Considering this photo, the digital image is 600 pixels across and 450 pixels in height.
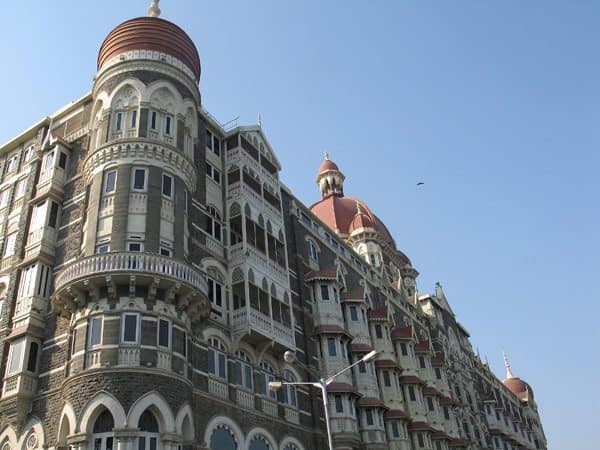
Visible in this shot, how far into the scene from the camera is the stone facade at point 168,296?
1006 inches

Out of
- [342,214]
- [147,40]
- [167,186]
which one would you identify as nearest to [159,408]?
[167,186]

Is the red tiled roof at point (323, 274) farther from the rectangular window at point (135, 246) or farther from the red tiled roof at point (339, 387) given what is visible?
the rectangular window at point (135, 246)

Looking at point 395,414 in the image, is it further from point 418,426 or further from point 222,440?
point 222,440

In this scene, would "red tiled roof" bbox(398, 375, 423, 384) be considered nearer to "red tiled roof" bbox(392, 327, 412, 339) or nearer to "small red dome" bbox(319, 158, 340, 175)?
"red tiled roof" bbox(392, 327, 412, 339)

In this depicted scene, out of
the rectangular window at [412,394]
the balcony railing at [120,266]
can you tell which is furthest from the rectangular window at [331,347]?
the balcony railing at [120,266]

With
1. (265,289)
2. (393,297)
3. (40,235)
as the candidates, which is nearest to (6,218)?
(40,235)

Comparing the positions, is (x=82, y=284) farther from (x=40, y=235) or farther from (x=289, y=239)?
(x=289, y=239)

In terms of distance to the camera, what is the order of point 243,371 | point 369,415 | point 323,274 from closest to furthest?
point 243,371
point 369,415
point 323,274

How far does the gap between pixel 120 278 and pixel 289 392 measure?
42.6 ft

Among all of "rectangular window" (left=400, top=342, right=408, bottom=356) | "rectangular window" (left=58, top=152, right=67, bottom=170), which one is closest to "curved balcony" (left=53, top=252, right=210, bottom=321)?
"rectangular window" (left=58, top=152, right=67, bottom=170)

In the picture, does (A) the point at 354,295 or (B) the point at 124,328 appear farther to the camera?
(A) the point at 354,295

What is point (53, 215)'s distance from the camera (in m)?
32.7

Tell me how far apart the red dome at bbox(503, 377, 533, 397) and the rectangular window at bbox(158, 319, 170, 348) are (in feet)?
275

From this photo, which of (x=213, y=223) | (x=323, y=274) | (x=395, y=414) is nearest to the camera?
(x=213, y=223)
